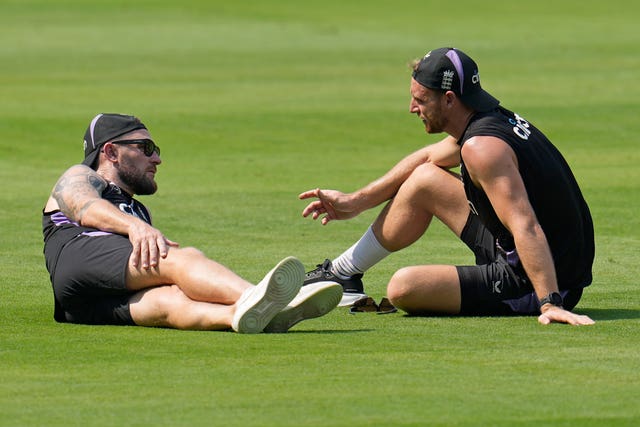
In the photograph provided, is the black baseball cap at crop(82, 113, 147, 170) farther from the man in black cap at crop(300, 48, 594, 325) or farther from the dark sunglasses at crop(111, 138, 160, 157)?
the man in black cap at crop(300, 48, 594, 325)

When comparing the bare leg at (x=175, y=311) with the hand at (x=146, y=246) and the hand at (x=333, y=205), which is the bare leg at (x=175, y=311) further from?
the hand at (x=333, y=205)

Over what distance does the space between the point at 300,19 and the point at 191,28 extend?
179 inches

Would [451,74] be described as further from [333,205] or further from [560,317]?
[560,317]

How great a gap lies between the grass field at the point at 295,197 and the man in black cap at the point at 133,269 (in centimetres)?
17

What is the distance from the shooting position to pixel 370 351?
780 centimetres

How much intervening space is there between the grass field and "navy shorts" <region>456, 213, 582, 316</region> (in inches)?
6.2

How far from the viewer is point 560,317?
8.59 meters

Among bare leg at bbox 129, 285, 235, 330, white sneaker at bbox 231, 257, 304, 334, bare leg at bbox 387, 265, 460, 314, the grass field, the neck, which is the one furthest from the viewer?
bare leg at bbox 387, 265, 460, 314

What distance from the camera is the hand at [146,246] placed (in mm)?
8492

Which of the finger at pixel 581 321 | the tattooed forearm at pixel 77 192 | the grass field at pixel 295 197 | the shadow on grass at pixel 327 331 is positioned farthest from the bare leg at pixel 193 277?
the finger at pixel 581 321

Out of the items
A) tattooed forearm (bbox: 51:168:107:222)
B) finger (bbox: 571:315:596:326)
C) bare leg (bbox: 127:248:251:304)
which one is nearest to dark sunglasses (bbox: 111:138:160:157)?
tattooed forearm (bbox: 51:168:107:222)

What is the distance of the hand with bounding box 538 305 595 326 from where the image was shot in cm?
858

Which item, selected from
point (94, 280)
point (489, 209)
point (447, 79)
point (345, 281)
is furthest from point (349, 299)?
point (94, 280)

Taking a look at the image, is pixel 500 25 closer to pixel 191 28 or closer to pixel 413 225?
pixel 191 28
